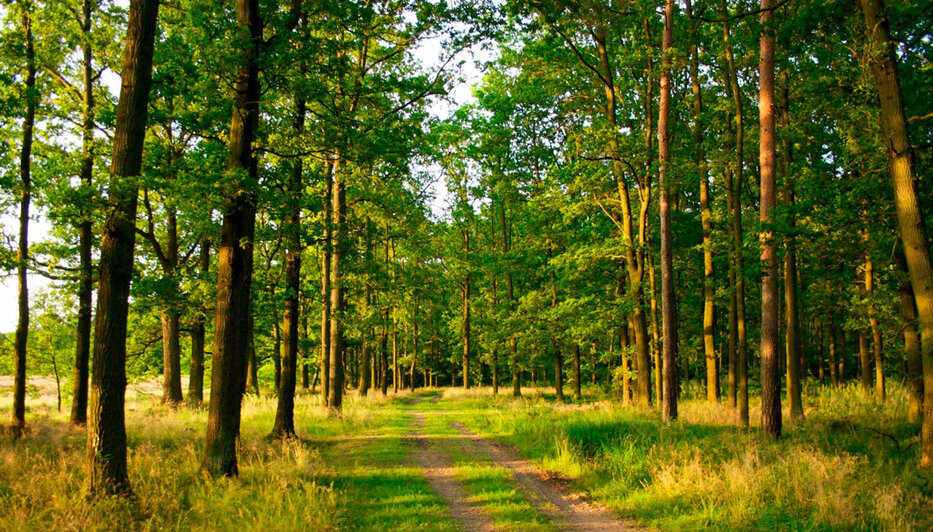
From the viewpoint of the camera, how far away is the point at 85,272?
11.7 m

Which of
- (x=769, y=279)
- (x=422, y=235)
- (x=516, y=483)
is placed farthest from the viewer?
(x=422, y=235)

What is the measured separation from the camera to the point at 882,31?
8.10m

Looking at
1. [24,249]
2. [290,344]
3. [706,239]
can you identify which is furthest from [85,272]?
[706,239]

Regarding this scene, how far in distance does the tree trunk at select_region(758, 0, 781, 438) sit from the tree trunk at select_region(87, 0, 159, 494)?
11303 mm

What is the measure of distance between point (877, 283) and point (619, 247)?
427 inches

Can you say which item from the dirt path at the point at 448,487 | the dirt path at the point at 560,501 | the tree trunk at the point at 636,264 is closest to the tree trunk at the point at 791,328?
the tree trunk at the point at 636,264

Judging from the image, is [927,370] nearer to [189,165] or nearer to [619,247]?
[619,247]

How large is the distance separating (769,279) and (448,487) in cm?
801

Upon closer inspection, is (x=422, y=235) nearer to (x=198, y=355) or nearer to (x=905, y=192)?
(x=198, y=355)

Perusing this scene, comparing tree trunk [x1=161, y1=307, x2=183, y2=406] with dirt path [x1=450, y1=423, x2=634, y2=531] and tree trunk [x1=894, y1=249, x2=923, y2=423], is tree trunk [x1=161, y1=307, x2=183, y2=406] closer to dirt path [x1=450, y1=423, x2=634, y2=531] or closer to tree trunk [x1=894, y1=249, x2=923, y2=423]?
dirt path [x1=450, y1=423, x2=634, y2=531]

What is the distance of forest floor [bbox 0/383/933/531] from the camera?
601 cm

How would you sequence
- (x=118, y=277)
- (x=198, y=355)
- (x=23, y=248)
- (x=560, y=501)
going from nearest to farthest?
(x=118, y=277)
(x=560, y=501)
(x=23, y=248)
(x=198, y=355)

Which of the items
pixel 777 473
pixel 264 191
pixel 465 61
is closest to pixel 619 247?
pixel 465 61

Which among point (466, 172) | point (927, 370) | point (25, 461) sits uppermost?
Result: point (466, 172)
